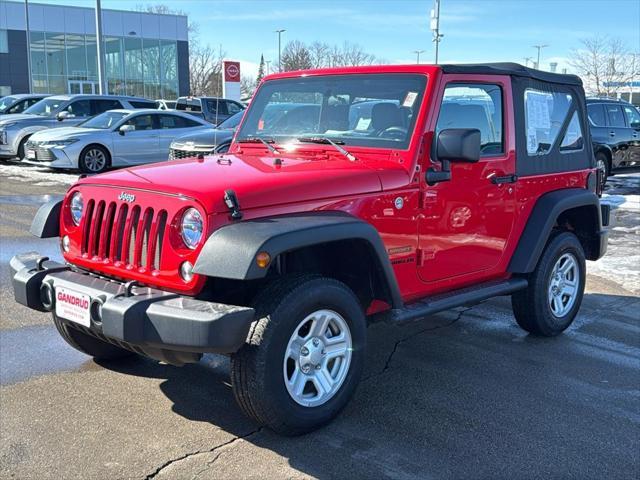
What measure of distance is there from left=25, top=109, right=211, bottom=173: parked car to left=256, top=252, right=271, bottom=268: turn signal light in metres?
12.5

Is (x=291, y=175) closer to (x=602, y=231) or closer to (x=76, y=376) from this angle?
(x=76, y=376)

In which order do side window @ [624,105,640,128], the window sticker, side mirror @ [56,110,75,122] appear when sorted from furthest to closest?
side mirror @ [56,110,75,122], side window @ [624,105,640,128], the window sticker

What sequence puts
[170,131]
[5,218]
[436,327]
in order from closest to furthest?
[436,327] → [5,218] → [170,131]

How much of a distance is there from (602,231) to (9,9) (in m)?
49.3

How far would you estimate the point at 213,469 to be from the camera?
3164 mm

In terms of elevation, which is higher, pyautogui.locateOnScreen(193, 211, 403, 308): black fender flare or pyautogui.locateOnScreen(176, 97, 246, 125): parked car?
pyautogui.locateOnScreen(176, 97, 246, 125): parked car

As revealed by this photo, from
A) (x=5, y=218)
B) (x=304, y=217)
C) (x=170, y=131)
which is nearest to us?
(x=304, y=217)

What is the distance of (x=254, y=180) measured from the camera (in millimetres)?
3498

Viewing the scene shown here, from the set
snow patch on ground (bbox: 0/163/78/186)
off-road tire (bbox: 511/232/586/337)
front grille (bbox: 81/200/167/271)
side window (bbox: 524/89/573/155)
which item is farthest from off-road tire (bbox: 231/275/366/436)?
snow patch on ground (bbox: 0/163/78/186)

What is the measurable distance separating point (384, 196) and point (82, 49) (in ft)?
159

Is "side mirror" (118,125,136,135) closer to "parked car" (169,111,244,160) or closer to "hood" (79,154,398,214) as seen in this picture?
"parked car" (169,111,244,160)

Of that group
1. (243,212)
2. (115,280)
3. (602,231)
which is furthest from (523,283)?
(115,280)

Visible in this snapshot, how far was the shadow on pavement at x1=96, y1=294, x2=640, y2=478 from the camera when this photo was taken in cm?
329

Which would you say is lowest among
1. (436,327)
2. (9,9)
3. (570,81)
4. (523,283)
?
(436,327)
